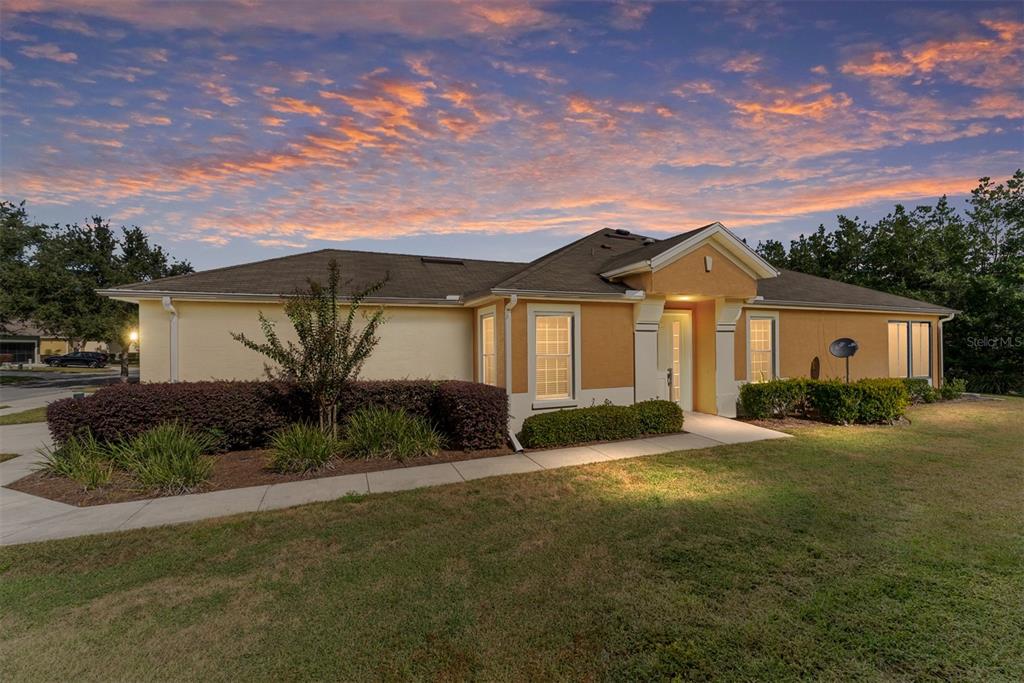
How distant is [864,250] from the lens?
25406 mm

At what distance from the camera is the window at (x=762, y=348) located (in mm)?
12094

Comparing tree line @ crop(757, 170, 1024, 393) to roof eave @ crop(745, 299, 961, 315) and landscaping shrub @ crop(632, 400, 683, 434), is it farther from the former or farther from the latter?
landscaping shrub @ crop(632, 400, 683, 434)

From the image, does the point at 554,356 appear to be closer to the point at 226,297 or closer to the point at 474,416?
the point at 474,416

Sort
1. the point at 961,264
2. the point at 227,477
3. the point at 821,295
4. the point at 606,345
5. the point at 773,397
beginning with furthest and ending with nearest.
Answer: the point at 961,264 < the point at 821,295 < the point at 773,397 < the point at 606,345 < the point at 227,477

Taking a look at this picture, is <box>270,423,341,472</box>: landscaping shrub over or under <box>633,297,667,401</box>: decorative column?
under

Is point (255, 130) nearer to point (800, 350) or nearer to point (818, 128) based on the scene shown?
point (818, 128)

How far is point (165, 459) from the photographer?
634 centimetres

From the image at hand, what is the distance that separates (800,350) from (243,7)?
15.6 m

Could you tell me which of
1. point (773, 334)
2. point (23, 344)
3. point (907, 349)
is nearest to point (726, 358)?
point (773, 334)

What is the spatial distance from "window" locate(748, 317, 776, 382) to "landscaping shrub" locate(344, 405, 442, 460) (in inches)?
372

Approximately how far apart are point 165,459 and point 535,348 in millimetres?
6855

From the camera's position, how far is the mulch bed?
231 inches

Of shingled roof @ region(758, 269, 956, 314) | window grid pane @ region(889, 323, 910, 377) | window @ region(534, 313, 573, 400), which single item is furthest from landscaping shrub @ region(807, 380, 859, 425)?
window grid pane @ region(889, 323, 910, 377)

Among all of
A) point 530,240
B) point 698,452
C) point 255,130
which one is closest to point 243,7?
point 255,130
